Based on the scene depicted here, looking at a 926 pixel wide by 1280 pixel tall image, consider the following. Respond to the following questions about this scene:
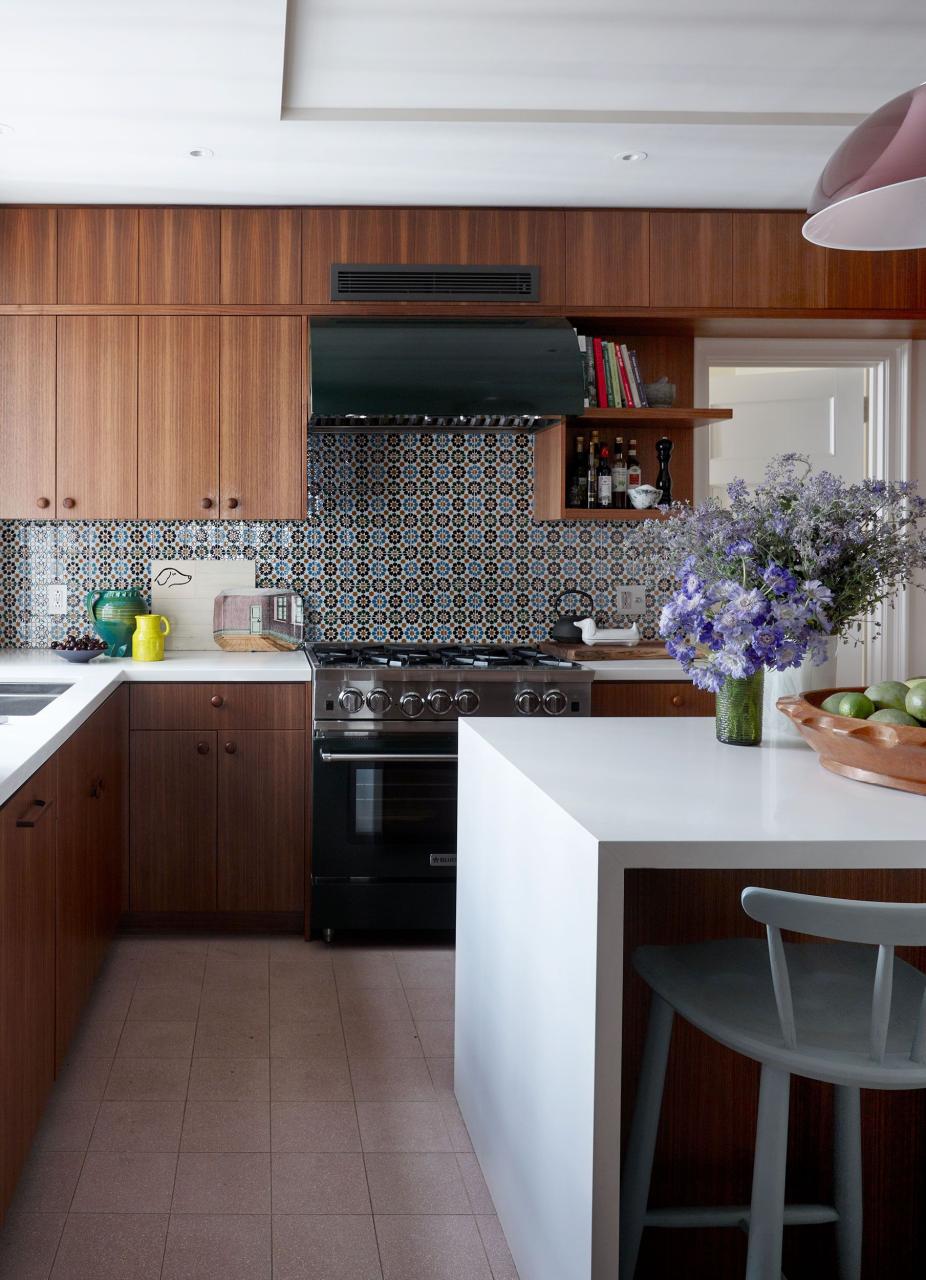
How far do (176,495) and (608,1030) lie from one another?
2903 millimetres

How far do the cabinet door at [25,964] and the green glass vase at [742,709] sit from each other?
1343 mm

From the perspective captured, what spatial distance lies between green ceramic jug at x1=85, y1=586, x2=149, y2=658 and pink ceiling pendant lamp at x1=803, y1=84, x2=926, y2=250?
9.23ft

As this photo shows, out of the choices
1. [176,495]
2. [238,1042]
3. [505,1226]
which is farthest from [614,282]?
[505,1226]

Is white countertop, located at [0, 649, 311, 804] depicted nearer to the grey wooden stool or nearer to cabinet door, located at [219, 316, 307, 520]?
cabinet door, located at [219, 316, 307, 520]

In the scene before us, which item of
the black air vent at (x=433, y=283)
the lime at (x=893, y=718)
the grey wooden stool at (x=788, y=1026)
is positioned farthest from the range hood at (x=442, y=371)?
the grey wooden stool at (x=788, y=1026)

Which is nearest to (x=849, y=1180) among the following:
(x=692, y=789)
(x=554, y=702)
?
(x=692, y=789)

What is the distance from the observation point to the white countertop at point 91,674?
2.46 metres

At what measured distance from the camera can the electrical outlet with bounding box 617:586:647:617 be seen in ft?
14.2

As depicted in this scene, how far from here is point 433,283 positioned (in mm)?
3850

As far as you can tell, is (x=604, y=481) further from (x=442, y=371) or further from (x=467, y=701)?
(x=467, y=701)

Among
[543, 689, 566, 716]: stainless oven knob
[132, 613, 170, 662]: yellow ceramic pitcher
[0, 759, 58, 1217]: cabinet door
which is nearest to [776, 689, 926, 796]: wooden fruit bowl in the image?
[0, 759, 58, 1217]: cabinet door

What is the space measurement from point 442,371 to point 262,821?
1600mm

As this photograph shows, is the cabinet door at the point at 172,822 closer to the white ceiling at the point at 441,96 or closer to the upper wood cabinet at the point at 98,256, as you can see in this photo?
the upper wood cabinet at the point at 98,256

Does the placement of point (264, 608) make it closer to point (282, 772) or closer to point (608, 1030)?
point (282, 772)
